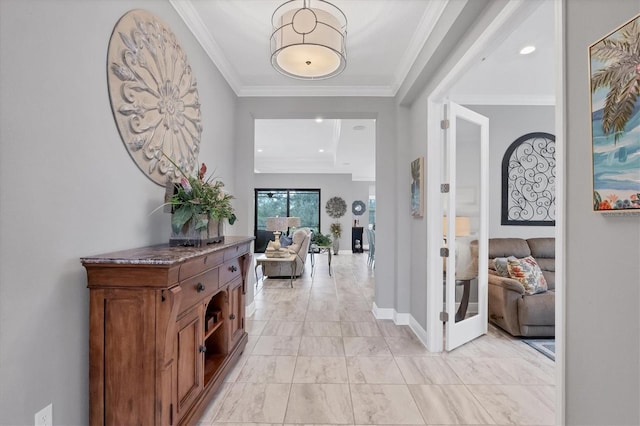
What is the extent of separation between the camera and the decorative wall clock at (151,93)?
1557 millimetres

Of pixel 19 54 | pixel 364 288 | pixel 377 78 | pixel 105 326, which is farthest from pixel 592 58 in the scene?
pixel 364 288

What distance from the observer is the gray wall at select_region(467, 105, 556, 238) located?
391 cm

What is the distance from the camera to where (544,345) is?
285cm

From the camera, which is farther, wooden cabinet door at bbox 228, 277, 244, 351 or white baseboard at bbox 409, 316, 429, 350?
Result: white baseboard at bbox 409, 316, 429, 350

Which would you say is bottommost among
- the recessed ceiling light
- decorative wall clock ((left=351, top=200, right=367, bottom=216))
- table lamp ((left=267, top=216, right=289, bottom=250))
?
table lamp ((left=267, top=216, right=289, bottom=250))

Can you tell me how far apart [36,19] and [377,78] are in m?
3.01

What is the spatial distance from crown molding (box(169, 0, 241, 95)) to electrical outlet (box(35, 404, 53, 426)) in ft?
8.35

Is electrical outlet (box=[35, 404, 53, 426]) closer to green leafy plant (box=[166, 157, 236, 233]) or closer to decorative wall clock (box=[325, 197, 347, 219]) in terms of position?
green leafy plant (box=[166, 157, 236, 233])

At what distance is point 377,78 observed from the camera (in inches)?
133

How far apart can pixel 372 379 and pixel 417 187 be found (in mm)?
1897

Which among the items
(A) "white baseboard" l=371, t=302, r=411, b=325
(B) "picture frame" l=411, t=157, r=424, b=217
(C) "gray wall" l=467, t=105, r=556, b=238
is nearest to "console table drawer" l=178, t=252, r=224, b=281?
(B) "picture frame" l=411, t=157, r=424, b=217

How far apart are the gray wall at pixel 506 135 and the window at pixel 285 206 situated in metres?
6.72

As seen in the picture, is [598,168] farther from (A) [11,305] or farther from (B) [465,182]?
(A) [11,305]

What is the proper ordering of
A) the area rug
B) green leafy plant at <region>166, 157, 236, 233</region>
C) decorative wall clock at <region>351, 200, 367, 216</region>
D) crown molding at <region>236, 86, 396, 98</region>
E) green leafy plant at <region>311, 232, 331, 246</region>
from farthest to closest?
decorative wall clock at <region>351, 200, 367, 216</region>
green leafy plant at <region>311, 232, 331, 246</region>
crown molding at <region>236, 86, 396, 98</region>
the area rug
green leafy plant at <region>166, 157, 236, 233</region>
